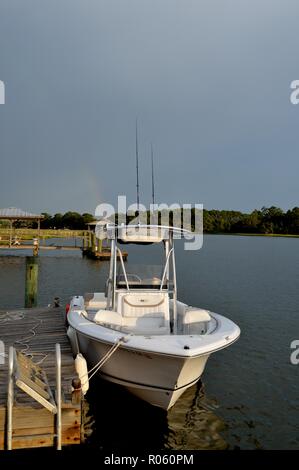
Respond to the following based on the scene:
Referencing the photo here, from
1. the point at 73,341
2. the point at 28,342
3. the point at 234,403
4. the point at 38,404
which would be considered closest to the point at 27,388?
the point at 38,404

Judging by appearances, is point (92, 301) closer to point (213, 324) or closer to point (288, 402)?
point (213, 324)

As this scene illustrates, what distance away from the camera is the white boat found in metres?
7.15

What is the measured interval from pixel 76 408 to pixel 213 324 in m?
3.80

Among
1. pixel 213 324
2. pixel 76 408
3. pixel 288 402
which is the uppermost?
pixel 213 324

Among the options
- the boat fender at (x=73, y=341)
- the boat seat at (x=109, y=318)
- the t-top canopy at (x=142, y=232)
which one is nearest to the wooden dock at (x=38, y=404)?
the boat fender at (x=73, y=341)

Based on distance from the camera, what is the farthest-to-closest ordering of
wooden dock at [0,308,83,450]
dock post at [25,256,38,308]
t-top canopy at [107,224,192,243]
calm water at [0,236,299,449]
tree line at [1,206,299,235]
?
tree line at [1,206,299,235]
dock post at [25,256,38,308]
t-top canopy at [107,224,192,243]
calm water at [0,236,299,449]
wooden dock at [0,308,83,450]

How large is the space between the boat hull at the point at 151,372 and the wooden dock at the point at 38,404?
0.80 m

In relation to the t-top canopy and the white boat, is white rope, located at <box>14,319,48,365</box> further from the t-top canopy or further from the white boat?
the t-top canopy

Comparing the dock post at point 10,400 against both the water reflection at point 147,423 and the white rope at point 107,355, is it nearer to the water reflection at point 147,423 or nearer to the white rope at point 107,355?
the white rope at point 107,355

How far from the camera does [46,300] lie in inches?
784

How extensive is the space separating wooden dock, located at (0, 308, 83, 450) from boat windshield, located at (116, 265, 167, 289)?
6.62 feet

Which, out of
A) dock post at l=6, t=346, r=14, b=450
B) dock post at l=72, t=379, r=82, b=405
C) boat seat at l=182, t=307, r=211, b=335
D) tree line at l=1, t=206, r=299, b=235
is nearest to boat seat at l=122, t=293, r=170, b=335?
boat seat at l=182, t=307, r=211, b=335

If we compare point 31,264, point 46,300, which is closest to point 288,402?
point 31,264

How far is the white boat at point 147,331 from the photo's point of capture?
7145 mm
